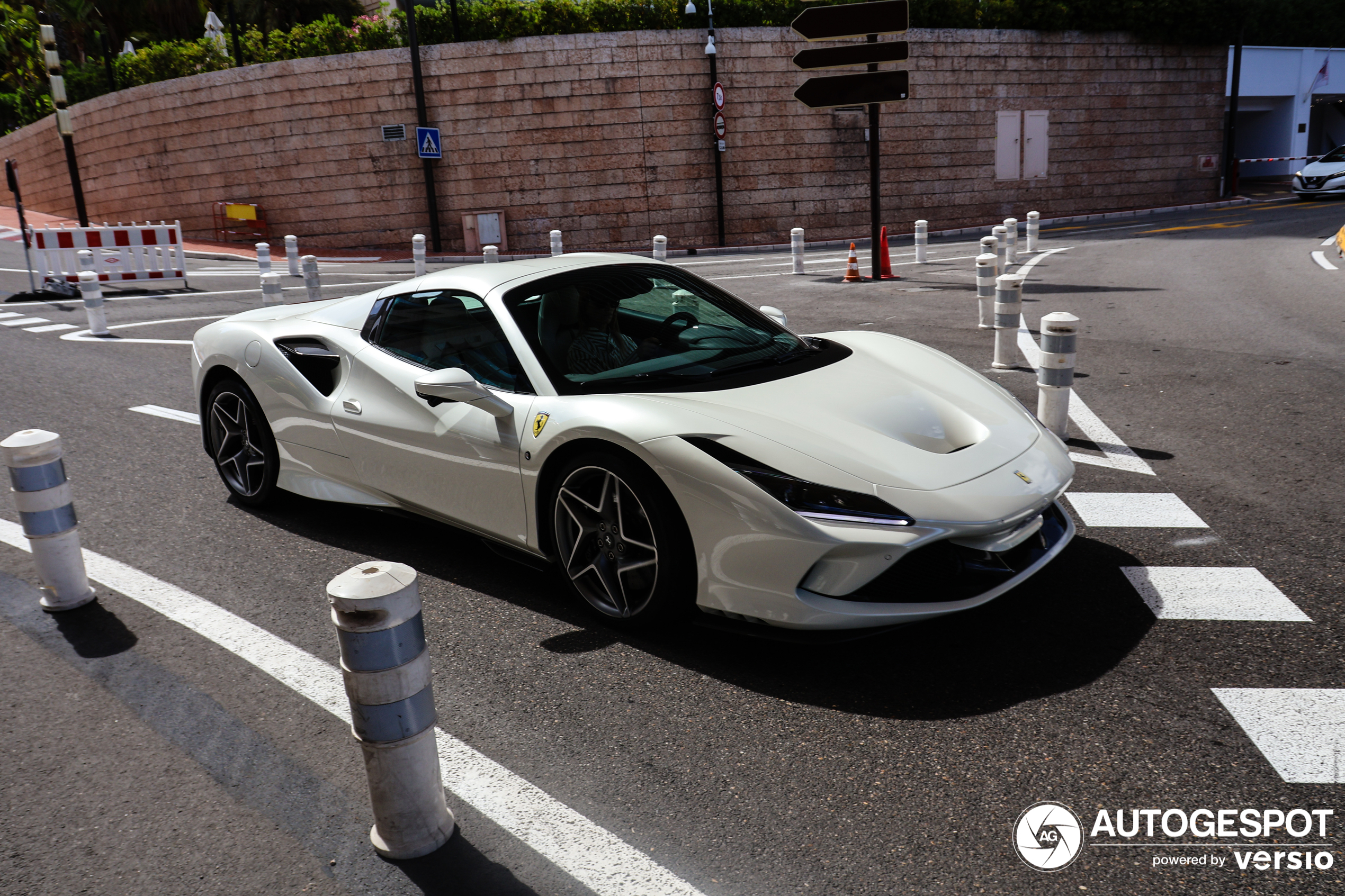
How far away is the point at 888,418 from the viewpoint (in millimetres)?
3664

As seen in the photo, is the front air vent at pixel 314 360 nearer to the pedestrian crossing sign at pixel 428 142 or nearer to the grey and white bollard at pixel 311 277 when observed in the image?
the grey and white bollard at pixel 311 277

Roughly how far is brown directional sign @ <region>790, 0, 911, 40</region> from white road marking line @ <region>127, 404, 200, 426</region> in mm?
9806

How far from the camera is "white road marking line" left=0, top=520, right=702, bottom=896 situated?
7.85 feet

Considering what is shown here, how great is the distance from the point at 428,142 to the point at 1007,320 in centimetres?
1931

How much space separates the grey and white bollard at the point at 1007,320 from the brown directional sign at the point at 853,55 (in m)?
7.71

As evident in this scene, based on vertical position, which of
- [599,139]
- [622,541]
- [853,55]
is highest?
[853,55]

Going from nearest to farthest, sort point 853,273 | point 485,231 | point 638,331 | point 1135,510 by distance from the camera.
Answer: point 638,331, point 1135,510, point 853,273, point 485,231

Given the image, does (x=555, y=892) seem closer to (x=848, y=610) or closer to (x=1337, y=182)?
(x=848, y=610)

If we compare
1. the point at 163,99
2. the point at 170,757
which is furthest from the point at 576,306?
the point at 163,99

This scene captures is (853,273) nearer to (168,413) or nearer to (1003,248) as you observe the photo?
(1003,248)

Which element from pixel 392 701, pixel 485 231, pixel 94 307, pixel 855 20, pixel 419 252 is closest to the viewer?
pixel 392 701

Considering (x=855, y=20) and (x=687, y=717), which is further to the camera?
(x=855, y=20)

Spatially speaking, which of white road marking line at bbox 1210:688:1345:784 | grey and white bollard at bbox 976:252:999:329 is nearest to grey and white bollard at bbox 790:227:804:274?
grey and white bollard at bbox 976:252:999:329

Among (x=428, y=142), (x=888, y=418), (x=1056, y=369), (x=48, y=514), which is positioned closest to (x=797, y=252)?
(x=1056, y=369)
